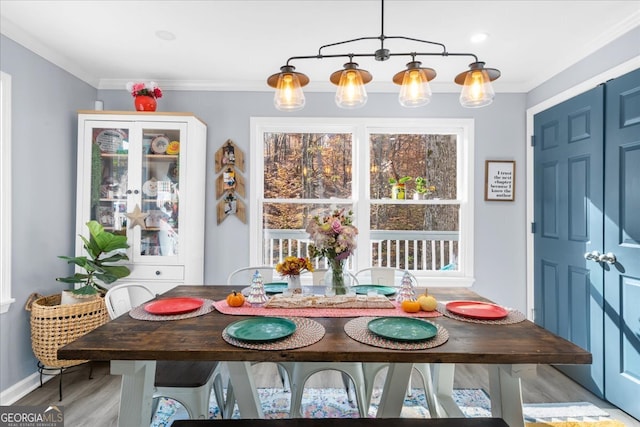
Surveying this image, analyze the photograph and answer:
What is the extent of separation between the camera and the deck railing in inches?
136

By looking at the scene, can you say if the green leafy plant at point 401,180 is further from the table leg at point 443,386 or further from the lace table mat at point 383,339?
the lace table mat at point 383,339

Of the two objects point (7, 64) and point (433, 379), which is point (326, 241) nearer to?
point (433, 379)

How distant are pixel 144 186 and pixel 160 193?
0.46ft

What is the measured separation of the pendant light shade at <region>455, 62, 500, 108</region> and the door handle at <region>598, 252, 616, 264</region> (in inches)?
60.7

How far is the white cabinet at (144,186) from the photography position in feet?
9.55

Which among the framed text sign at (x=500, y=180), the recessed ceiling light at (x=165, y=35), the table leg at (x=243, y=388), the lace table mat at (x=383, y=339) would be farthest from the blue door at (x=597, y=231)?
the recessed ceiling light at (x=165, y=35)

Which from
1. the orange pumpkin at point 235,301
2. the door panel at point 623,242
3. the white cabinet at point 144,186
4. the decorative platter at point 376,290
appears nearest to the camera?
the orange pumpkin at point 235,301

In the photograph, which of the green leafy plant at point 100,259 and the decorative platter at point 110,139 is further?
the decorative platter at point 110,139

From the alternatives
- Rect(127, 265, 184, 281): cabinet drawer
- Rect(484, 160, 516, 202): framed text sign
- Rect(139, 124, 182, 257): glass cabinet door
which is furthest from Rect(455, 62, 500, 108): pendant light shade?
Rect(127, 265, 184, 281): cabinet drawer

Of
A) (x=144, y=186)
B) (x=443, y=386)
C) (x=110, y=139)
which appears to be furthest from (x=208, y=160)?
(x=443, y=386)

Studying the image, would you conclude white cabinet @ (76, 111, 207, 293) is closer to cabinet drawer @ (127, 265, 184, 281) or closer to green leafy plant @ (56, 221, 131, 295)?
cabinet drawer @ (127, 265, 184, 281)

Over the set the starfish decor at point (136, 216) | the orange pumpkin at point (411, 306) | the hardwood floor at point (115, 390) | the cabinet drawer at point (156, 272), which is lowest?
the hardwood floor at point (115, 390)

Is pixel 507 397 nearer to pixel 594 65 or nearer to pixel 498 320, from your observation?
pixel 498 320

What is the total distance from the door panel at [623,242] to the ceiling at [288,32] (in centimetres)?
52
